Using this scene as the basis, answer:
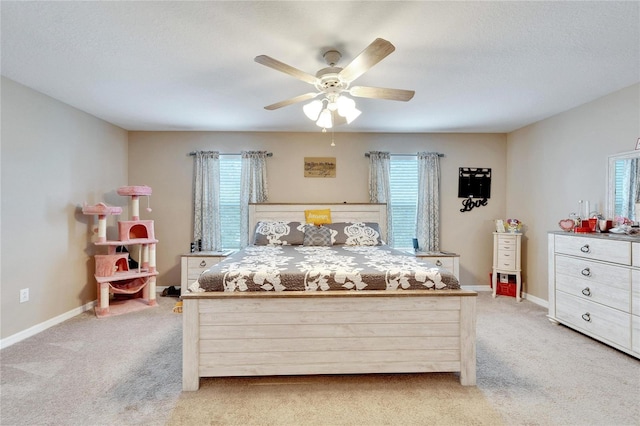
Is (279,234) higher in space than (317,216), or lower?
lower

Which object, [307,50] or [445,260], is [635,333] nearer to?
[445,260]

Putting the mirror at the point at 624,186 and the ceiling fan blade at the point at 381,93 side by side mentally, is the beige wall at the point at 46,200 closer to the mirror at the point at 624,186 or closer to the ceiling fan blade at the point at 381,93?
the ceiling fan blade at the point at 381,93

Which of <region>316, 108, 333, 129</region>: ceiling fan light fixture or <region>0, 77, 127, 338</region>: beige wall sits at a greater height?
<region>316, 108, 333, 129</region>: ceiling fan light fixture

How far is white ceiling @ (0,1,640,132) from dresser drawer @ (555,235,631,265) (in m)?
1.48

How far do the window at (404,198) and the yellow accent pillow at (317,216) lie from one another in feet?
3.67

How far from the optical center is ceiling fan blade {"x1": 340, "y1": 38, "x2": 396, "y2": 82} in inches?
66.7

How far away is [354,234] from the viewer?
3.90 meters

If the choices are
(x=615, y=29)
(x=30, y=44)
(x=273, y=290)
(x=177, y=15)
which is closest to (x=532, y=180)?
(x=615, y=29)

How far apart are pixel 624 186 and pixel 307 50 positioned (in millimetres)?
3330

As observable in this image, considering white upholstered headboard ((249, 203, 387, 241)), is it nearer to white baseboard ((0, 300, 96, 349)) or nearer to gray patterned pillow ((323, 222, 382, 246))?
gray patterned pillow ((323, 222, 382, 246))

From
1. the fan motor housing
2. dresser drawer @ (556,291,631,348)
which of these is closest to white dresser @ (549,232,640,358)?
dresser drawer @ (556,291,631,348)

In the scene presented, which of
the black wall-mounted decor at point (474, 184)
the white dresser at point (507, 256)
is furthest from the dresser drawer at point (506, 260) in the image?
the black wall-mounted decor at point (474, 184)

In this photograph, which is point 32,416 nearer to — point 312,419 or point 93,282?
point 312,419

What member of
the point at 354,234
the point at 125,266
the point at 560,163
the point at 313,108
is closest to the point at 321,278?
the point at 313,108
